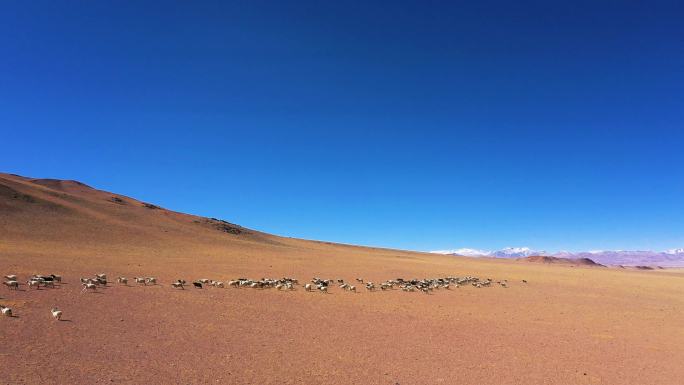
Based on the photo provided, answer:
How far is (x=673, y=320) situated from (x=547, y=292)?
9.44 m

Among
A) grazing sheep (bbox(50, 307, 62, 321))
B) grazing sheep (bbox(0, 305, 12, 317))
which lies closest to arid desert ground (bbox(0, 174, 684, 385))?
grazing sheep (bbox(50, 307, 62, 321))

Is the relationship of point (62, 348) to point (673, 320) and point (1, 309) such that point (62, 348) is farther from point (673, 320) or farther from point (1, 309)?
point (673, 320)

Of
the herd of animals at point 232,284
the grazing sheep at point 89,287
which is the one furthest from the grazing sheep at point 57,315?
the grazing sheep at point 89,287

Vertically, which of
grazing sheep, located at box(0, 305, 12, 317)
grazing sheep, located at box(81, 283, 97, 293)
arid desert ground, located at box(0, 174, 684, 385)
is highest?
grazing sheep, located at box(81, 283, 97, 293)

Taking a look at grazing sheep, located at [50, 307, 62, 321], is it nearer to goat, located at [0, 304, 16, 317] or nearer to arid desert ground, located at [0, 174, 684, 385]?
arid desert ground, located at [0, 174, 684, 385]

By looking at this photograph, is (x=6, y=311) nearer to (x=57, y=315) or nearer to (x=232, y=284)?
(x=57, y=315)

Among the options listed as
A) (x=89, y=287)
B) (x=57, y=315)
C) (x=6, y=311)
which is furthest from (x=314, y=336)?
(x=89, y=287)

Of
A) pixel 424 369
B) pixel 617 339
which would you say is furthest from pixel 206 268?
pixel 617 339

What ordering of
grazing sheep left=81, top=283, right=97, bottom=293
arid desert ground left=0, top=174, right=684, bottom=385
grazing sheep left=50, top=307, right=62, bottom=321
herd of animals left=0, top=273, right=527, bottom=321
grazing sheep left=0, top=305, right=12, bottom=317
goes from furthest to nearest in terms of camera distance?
grazing sheep left=81, top=283, right=97, bottom=293 → herd of animals left=0, top=273, right=527, bottom=321 → grazing sheep left=50, top=307, right=62, bottom=321 → grazing sheep left=0, top=305, right=12, bottom=317 → arid desert ground left=0, top=174, right=684, bottom=385

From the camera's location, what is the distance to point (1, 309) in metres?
12.2

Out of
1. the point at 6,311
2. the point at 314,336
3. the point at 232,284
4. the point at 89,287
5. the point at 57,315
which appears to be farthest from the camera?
the point at 232,284

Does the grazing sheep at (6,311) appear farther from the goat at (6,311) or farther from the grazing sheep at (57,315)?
the grazing sheep at (57,315)

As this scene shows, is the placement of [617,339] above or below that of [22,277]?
below

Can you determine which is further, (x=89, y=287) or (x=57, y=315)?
(x=89, y=287)
